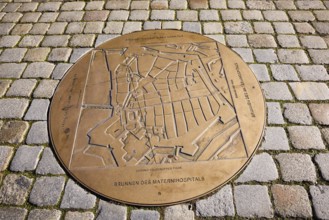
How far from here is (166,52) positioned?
3061 mm

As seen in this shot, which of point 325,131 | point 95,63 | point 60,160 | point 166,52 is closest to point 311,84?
point 325,131

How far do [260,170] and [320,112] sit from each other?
821mm

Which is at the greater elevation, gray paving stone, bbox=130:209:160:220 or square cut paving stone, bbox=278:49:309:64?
square cut paving stone, bbox=278:49:309:64

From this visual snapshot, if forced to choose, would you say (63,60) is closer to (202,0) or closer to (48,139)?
(48,139)

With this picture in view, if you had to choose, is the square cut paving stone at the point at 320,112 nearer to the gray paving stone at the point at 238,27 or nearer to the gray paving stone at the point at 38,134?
the gray paving stone at the point at 238,27

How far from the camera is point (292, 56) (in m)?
3.13

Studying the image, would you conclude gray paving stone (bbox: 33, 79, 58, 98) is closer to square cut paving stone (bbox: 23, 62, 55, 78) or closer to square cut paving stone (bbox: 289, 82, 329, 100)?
square cut paving stone (bbox: 23, 62, 55, 78)

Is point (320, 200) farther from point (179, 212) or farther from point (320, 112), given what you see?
point (179, 212)

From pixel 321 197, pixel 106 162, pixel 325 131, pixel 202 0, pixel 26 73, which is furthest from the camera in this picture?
pixel 202 0

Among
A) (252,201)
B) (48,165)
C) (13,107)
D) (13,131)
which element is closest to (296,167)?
(252,201)

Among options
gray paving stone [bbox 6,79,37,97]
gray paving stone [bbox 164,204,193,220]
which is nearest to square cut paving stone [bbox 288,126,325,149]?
gray paving stone [bbox 164,204,193,220]

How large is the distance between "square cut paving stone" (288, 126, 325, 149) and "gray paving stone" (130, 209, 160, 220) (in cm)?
120

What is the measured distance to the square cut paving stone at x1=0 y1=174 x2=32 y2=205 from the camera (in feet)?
7.37

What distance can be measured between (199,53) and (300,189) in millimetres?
1508
